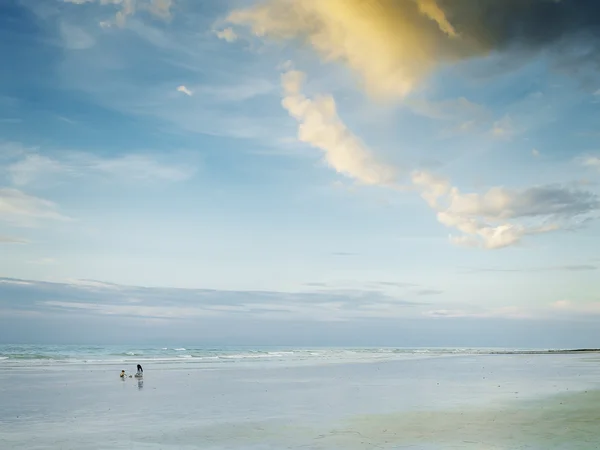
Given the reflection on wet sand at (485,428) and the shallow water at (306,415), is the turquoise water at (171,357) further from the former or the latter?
the reflection on wet sand at (485,428)

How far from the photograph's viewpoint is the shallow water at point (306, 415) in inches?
589

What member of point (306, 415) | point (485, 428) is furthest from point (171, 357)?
point (485, 428)

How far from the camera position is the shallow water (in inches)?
589

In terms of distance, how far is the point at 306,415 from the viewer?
779 inches

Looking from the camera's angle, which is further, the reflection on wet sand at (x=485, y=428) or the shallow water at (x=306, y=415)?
the shallow water at (x=306, y=415)

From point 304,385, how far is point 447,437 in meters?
17.9

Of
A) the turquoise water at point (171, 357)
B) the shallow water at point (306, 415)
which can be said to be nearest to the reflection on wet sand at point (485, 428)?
the shallow water at point (306, 415)

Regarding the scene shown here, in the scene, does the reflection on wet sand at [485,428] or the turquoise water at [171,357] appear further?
the turquoise water at [171,357]

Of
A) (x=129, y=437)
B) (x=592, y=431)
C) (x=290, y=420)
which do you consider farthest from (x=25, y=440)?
(x=592, y=431)

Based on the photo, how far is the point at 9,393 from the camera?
2894 cm

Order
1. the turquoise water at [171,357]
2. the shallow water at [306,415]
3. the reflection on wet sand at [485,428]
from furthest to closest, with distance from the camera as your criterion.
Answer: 1. the turquoise water at [171,357]
2. the shallow water at [306,415]
3. the reflection on wet sand at [485,428]

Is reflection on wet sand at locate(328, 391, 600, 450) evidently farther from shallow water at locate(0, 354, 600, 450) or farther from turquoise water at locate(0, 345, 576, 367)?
turquoise water at locate(0, 345, 576, 367)

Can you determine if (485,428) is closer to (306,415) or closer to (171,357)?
(306,415)

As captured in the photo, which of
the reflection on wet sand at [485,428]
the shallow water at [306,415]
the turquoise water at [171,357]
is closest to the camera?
the reflection on wet sand at [485,428]
